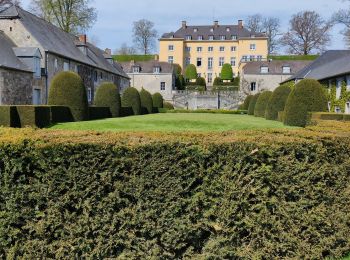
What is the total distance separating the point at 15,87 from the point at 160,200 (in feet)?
74.7

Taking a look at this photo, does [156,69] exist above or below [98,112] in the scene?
above

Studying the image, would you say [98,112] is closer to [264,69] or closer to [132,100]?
[132,100]

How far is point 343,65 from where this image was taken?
30.2 metres

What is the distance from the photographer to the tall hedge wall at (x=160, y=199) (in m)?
3.30

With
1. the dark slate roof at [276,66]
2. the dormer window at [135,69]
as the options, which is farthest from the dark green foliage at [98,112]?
the dark slate roof at [276,66]

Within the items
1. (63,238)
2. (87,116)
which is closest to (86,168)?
(63,238)

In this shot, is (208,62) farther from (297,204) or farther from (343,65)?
(297,204)

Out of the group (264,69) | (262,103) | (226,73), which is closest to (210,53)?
(226,73)

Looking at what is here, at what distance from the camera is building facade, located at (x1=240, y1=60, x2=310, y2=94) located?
53.2m

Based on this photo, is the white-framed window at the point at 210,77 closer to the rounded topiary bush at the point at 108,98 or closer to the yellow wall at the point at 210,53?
the yellow wall at the point at 210,53

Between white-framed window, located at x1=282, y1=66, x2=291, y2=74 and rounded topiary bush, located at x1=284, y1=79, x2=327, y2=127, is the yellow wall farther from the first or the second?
rounded topiary bush, located at x1=284, y1=79, x2=327, y2=127

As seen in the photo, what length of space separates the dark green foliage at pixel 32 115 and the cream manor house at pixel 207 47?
172 feet

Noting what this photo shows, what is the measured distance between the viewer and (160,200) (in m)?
3.47

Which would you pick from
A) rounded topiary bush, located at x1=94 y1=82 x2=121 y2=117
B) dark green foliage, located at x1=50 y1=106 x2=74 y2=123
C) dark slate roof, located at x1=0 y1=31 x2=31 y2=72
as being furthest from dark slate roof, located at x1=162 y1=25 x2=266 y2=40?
dark green foliage, located at x1=50 y1=106 x2=74 y2=123
